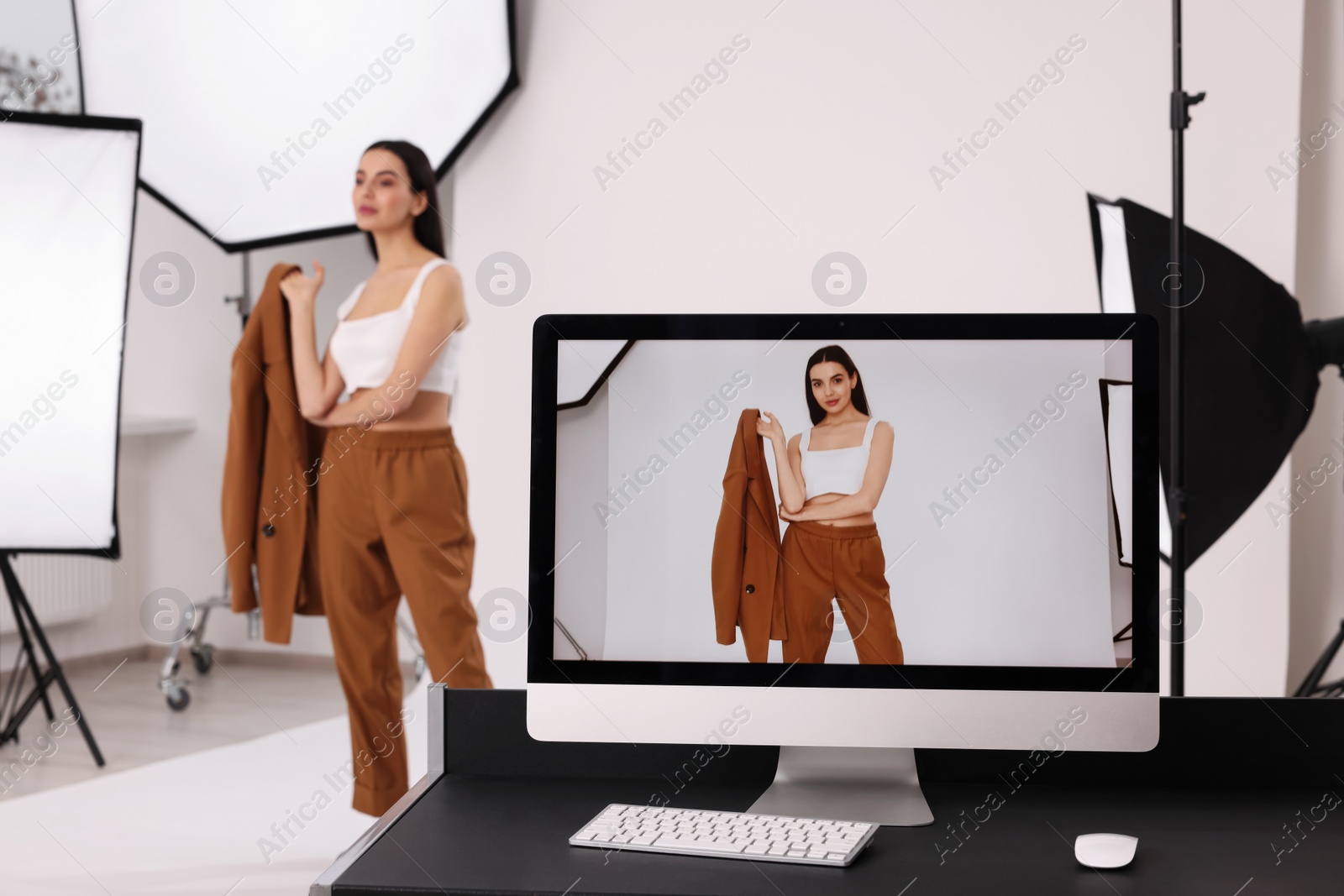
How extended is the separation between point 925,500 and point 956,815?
0.27 m

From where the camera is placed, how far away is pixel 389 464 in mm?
2389

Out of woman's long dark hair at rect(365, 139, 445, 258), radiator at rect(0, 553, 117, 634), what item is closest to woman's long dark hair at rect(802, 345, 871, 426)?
woman's long dark hair at rect(365, 139, 445, 258)

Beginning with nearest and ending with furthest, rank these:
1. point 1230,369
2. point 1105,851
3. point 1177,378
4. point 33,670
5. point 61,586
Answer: point 1105,851 < point 1177,378 < point 1230,369 < point 33,670 < point 61,586

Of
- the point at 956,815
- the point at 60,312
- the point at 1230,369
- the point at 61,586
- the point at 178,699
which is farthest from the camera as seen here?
the point at 61,586

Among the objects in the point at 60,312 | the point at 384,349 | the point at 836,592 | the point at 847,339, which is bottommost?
the point at 836,592

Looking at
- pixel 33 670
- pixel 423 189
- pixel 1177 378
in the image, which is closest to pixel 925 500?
pixel 1177 378

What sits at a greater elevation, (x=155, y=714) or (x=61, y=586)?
(x=61, y=586)

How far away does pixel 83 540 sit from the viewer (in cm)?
265

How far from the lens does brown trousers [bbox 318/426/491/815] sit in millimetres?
2379

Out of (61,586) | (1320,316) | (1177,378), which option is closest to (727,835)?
(1177,378)

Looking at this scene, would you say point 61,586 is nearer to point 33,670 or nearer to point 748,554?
point 33,670

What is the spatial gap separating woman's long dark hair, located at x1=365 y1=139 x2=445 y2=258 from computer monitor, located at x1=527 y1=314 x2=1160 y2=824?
63.9 inches

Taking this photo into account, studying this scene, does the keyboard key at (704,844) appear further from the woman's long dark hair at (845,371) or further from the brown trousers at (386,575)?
the brown trousers at (386,575)

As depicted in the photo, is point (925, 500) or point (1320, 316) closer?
point (925, 500)
